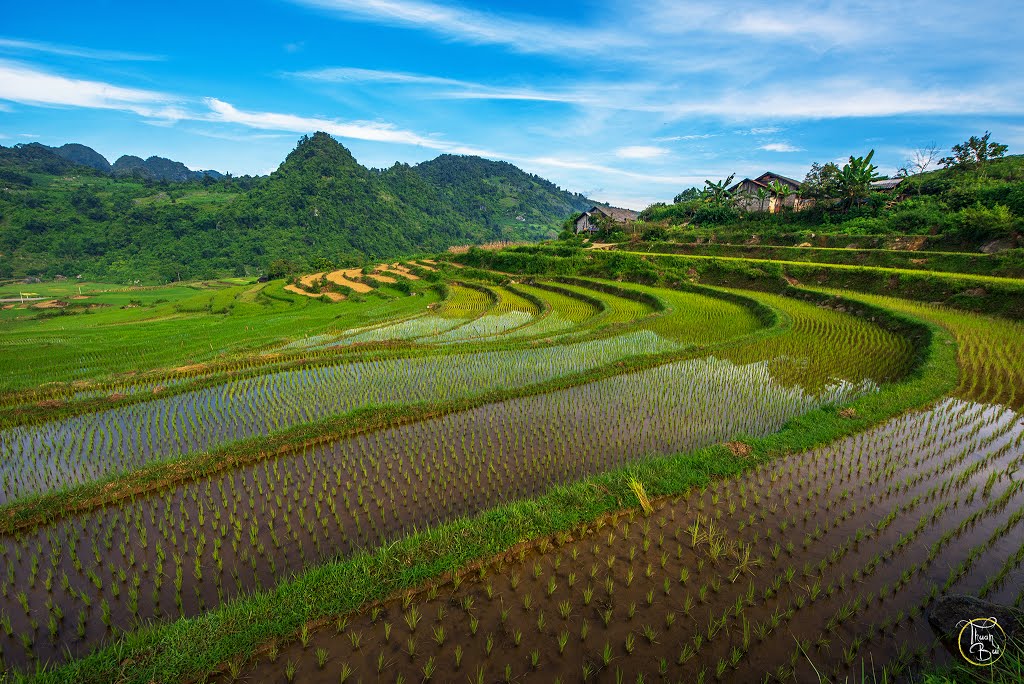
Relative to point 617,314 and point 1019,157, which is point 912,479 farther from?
point 1019,157

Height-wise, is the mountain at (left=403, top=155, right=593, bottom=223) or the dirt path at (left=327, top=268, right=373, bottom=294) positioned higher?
the mountain at (left=403, top=155, right=593, bottom=223)

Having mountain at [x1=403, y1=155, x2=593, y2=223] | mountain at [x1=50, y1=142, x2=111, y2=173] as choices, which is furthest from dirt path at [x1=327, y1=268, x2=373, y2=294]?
mountain at [x1=50, y1=142, x2=111, y2=173]

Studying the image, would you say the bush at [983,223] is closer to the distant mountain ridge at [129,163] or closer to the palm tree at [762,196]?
the palm tree at [762,196]

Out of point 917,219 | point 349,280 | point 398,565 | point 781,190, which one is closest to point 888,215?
point 917,219

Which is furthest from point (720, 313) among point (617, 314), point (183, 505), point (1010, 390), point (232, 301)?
point (232, 301)

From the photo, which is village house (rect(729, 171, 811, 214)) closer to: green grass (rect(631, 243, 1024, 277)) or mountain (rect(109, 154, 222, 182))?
green grass (rect(631, 243, 1024, 277))

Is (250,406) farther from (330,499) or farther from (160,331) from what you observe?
(160,331)

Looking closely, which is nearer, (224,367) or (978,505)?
(978,505)
